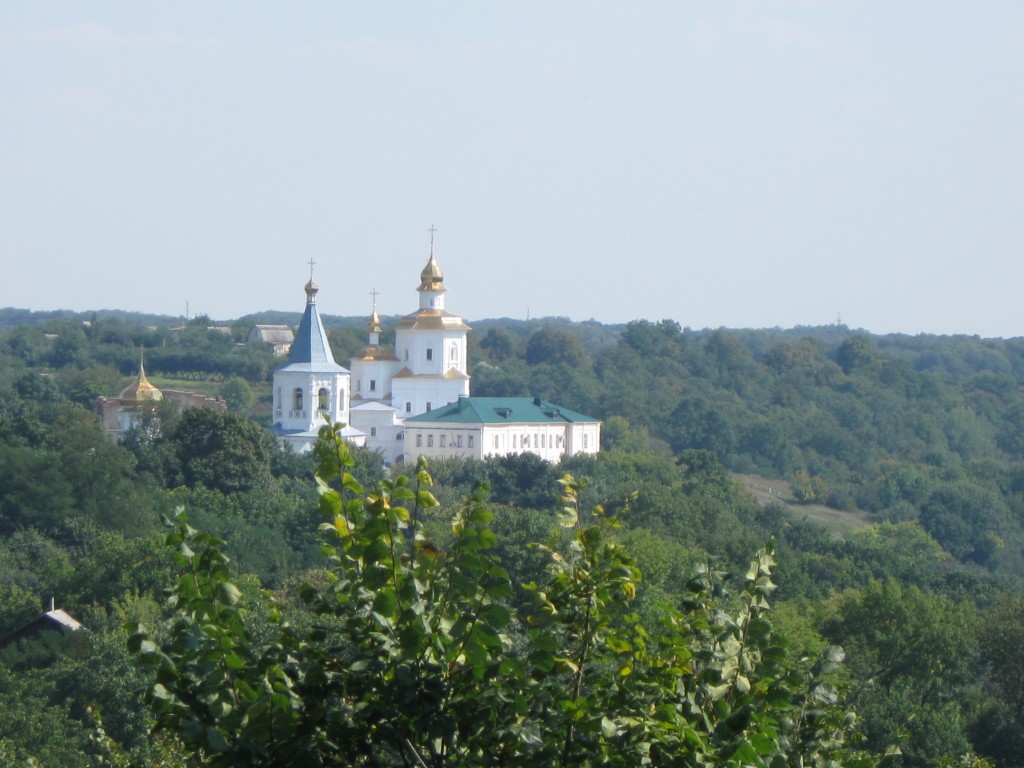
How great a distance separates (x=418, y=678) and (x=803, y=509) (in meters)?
77.6

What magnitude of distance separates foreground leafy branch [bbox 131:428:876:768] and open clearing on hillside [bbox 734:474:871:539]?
66654 millimetres

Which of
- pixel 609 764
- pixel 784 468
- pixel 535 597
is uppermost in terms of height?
pixel 535 597

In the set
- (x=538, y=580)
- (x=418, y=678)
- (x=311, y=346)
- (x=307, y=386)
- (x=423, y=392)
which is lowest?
(x=538, y=580)

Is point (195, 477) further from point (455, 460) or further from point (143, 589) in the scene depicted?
point (143, 589)

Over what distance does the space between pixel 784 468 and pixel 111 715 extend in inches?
2897

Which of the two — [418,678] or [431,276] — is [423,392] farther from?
A: [418,678]

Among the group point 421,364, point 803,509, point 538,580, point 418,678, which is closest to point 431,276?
point 421,364

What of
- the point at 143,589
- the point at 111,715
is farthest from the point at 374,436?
the point at 111,715

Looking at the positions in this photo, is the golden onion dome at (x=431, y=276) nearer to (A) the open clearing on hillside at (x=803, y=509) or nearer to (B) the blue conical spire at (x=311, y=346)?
(B) the blue conical spire at (x=311, y=346)

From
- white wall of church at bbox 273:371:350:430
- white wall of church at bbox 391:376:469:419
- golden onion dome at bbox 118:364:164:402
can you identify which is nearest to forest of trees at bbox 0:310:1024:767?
white wall of church at bbox 273:371:350:430

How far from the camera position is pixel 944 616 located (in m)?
34.5

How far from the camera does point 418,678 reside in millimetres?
5863

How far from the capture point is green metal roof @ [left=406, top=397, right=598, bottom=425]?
6338cm

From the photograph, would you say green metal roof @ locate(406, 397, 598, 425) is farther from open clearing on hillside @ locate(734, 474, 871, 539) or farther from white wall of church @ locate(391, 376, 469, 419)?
open clearing on hillside @ locate(734, 474, 871, 539)
